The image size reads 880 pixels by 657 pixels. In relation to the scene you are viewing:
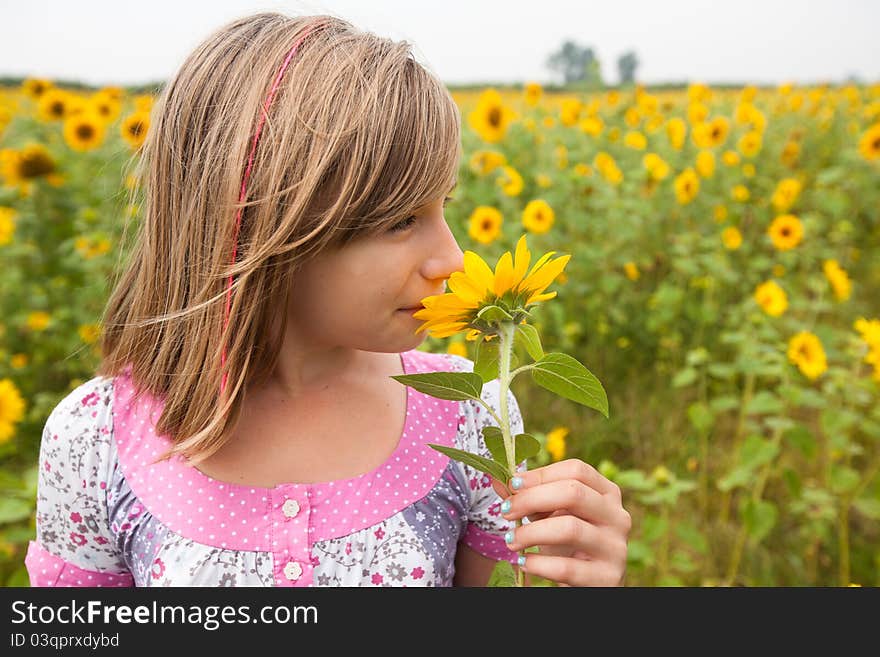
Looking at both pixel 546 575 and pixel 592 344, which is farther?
pixel 592 344

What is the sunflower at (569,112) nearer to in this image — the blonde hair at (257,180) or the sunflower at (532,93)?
the sunflower at (532,93)

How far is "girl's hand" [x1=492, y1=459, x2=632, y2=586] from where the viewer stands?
55cm

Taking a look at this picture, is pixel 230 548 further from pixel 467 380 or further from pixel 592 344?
pixel 592 344

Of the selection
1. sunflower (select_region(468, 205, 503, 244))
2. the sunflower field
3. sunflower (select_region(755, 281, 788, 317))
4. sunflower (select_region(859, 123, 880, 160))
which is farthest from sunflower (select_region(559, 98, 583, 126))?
sunflower (select_region(755, 281, 788, 317))

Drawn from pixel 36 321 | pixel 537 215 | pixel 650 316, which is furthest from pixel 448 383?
pixel 36 321

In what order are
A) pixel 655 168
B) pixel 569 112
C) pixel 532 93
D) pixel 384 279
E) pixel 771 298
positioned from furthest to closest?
pixel 532 93 < pixel 569 112 < pixel 655 168 < pixel 771 298 < pixel 384 279

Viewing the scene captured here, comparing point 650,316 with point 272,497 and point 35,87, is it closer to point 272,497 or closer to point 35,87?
point 272,497

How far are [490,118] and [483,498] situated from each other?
1807 mm

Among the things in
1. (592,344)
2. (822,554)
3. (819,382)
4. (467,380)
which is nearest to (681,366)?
(592,344)

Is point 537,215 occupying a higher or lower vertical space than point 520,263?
higher

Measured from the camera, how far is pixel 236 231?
0.69 m

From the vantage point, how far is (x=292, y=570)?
0.72 m

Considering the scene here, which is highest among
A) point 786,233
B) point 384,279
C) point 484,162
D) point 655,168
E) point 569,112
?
point 569,112
